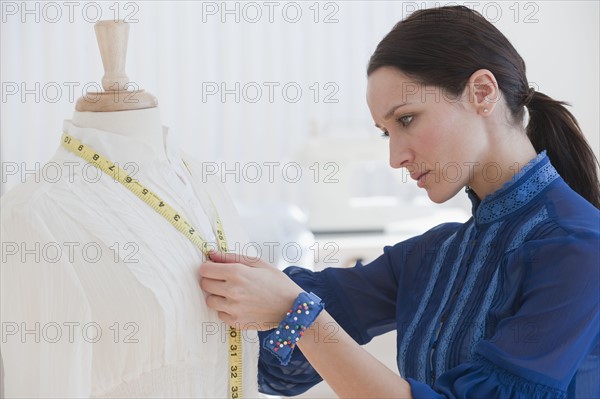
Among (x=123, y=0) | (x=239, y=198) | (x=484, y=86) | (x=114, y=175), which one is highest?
(x=123, y=0)

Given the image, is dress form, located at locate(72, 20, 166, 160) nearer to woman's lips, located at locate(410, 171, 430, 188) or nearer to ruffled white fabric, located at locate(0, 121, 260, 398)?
ruffled white fabric, located at locate(0, 121, 260, 398)

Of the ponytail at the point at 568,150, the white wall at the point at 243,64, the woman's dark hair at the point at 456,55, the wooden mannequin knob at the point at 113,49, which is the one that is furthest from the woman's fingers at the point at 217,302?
the white wall at the point at 243,64

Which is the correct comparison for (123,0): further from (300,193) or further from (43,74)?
(300,193)

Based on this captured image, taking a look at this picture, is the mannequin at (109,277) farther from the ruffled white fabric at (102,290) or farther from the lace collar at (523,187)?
the lace collar at (523,187)

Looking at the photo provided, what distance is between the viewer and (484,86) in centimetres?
155

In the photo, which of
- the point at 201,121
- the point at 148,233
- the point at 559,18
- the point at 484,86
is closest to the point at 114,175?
the point at 148,233

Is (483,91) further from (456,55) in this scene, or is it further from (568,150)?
(568,150)

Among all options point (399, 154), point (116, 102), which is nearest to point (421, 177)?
point (399, 154)

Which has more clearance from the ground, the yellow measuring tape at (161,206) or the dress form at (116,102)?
the dress form at (116,102)

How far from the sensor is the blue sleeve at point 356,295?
1.80 meters

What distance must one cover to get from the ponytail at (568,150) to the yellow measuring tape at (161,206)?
0.80 m

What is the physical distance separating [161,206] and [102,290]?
190 millimetres

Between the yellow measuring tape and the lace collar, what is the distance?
585mm

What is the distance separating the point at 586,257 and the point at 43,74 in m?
3.30
